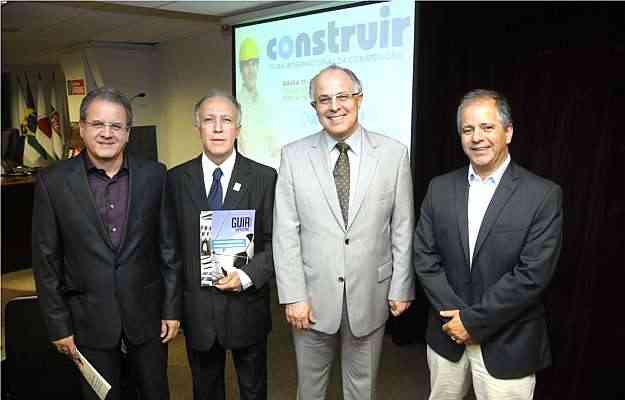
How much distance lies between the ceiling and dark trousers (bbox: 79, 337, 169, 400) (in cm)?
298

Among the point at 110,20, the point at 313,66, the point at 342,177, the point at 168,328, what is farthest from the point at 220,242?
the point at 110,20

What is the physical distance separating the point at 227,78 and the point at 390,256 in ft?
12.0

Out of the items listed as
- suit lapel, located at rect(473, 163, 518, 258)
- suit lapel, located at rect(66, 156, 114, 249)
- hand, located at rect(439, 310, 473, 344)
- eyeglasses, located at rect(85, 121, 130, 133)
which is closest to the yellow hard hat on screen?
eyeglasses, located at rect(85, 121, 130, 133)

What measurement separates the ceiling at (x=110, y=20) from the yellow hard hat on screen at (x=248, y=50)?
0.34 meters

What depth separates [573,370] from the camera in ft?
8.37

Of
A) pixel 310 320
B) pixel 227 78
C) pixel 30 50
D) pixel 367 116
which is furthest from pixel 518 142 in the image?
pixel 30 50

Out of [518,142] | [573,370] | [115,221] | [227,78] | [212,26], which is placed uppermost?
[212,26]

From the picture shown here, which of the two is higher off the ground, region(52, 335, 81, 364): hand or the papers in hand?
region(52, 335, 81, 364): hand

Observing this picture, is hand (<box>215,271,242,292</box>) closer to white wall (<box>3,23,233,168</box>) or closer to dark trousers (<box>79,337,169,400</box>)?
dark trousers (<box>79,337,169,400</box>)

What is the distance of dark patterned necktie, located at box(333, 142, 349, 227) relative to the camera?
1.91 m

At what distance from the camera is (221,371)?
209 cm

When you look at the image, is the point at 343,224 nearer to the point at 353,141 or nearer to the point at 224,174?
the point at 353,141

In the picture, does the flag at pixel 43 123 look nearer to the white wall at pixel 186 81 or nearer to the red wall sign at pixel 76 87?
the red wall sign at pixel 76 87

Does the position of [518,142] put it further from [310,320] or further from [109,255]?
[109,255]
